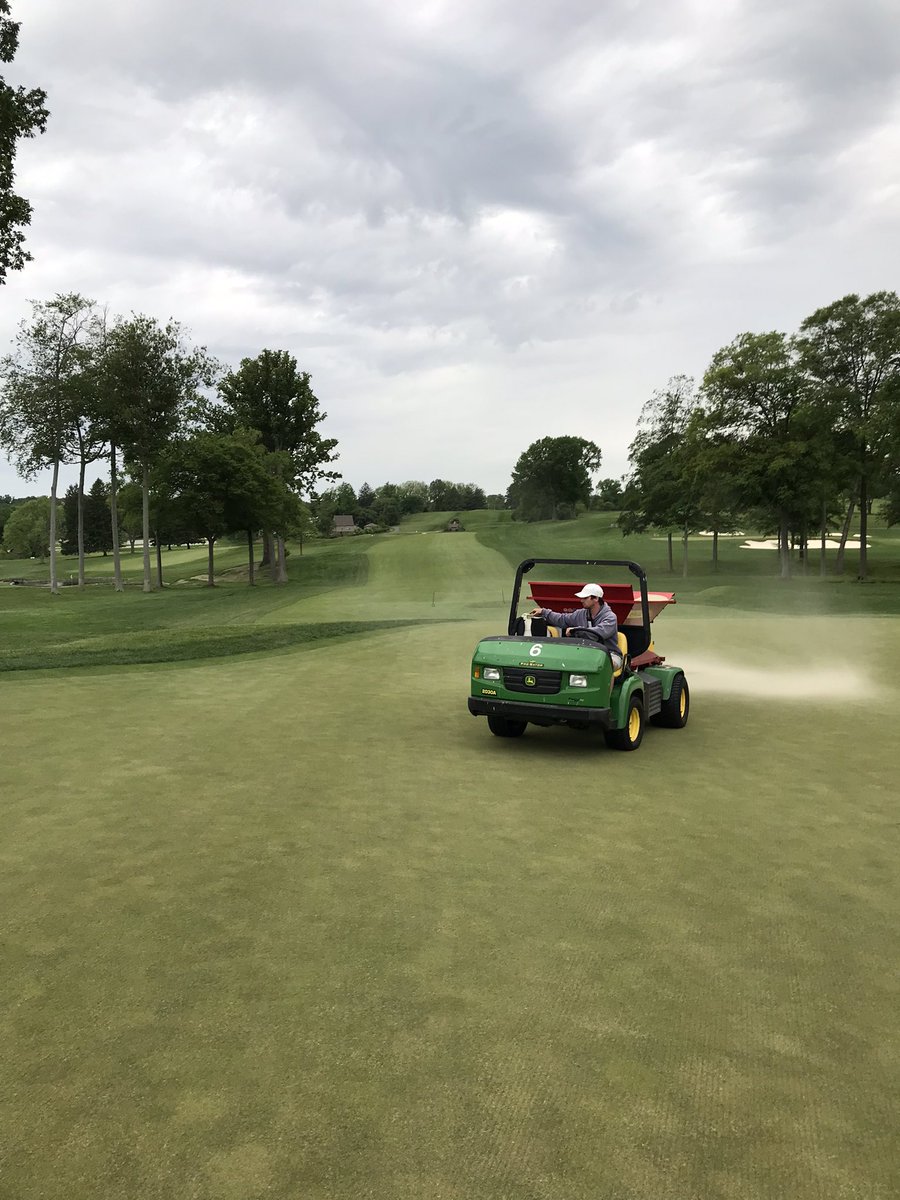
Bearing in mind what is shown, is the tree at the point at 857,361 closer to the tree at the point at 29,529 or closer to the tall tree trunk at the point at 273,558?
the tall tree trunk at the point at 273,558

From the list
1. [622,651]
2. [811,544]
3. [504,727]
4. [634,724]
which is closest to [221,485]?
[504,727]

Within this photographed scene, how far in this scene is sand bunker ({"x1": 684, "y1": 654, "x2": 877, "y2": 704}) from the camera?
15609 mm

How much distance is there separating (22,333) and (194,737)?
4941 cm

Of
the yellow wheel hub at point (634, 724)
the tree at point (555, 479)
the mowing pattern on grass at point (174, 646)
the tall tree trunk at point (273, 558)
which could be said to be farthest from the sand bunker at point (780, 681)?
the tree at point (555, 479)

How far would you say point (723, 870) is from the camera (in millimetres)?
6945

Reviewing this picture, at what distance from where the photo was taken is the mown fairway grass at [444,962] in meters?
3.63

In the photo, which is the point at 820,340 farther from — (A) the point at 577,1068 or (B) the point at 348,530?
(B) the point at 348,530

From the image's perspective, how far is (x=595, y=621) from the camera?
1157cm

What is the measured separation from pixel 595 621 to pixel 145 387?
4859 cm

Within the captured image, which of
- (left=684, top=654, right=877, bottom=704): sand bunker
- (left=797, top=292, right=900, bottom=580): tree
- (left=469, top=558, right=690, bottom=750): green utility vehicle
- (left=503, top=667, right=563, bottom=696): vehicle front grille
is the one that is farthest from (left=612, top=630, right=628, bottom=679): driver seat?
(left=797, top=292, right=900, bottom=580): tree

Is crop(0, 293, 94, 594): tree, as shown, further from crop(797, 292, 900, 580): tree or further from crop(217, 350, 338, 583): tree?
crop(797, 292, 900, 580): tree

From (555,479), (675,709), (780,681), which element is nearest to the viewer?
(675,709)

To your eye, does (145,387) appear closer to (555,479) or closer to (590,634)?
(590,634)

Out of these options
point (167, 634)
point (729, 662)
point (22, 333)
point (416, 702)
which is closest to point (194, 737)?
point (416, 702)
